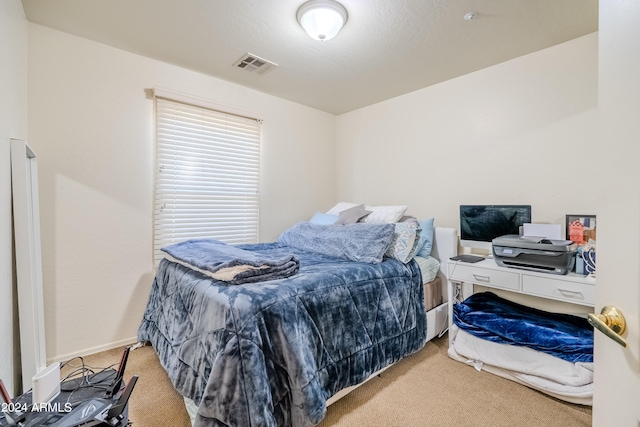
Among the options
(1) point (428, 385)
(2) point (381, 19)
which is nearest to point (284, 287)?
(1) point (428, 385)

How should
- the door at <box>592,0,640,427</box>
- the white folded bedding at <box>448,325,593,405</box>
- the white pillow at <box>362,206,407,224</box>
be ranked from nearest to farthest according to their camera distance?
the door at <box>592,0,640,427</box>, the white folded bedding at <box>448,325,593,405</box>, the white pillow at <box>362,206,407,224</box>

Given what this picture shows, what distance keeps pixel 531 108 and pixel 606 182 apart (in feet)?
7.18

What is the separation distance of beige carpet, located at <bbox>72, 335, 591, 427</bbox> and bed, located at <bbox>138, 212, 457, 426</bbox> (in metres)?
0.15

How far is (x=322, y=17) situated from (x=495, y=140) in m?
1.82

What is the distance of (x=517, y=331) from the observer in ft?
6.17

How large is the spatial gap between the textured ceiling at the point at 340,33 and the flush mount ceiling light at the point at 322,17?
49 mm

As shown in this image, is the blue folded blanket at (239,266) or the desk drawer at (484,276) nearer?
the blue folded blanket at (239,266)

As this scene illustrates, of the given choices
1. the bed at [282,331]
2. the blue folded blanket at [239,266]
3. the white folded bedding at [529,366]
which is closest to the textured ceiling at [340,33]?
the bed at [282,331]

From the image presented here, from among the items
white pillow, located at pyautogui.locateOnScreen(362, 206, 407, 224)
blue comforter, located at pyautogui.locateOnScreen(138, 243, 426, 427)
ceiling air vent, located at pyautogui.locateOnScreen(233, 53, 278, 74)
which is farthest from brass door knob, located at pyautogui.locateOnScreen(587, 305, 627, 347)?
ceiling air vent, located at pyautogui.locateOnScreen(233, 53, 278, 74)

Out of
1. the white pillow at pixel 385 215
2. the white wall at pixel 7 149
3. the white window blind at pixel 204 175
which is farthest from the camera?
the white pillow at pixel 385 215

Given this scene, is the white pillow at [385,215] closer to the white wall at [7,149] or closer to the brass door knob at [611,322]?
the brass door knob at [611,322]

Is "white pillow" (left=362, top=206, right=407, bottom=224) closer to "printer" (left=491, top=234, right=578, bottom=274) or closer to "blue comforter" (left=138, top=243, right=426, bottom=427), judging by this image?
"blue comforter" (left=138, top=243, right=426, bottom=427)

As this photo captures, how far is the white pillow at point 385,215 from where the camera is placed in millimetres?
2691

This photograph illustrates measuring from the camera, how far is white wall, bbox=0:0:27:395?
4.58ft
